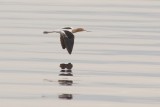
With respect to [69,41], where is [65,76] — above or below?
below

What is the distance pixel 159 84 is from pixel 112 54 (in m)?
3.31

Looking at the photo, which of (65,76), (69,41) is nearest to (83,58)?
(69,41)

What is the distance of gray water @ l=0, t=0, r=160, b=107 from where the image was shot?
1371 cm

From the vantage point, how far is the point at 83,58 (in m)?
17.4

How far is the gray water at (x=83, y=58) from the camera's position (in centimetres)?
1371

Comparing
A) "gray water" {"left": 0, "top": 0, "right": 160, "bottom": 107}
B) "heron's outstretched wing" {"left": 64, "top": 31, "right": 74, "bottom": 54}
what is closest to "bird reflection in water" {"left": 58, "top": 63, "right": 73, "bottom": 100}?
"gray water" {"left": 0, "top": 0, "right": 160, "bottom": 107}

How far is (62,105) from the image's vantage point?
1302 centimetres

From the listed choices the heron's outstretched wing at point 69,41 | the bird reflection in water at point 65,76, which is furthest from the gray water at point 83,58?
the heron's outstretched wing at point 69,41

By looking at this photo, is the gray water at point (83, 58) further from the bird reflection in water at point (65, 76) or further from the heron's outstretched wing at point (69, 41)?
the heron's outstretched wing at point (69, 41)

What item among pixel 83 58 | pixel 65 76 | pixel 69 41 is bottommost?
pixel 65 76

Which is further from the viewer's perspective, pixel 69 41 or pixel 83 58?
pixel 69 41

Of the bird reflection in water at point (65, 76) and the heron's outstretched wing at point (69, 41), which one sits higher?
the heron's outstretched wing at point (69, 41)

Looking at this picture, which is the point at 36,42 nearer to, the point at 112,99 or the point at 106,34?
the point at 106,34

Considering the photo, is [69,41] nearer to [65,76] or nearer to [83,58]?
[83,58]
